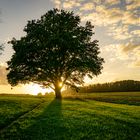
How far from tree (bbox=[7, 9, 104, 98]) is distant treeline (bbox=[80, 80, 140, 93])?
80.1 meters

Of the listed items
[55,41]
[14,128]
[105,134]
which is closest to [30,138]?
[14,128]

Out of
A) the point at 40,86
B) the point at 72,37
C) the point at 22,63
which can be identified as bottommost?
the point at 40,86

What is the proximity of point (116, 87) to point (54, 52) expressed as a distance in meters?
94.5

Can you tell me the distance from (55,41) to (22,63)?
11.4 metres

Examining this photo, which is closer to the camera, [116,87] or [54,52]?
[54,52]

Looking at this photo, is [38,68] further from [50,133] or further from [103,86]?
[103,86]

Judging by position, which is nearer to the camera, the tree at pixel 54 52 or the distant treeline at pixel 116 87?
the tree at pixel 54 52

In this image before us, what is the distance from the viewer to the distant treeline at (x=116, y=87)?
489 feet

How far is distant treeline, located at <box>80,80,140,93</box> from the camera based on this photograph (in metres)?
149

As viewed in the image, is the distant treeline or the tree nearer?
the tree

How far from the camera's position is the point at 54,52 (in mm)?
67125

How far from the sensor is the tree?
66938 mm

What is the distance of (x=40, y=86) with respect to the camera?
76125mm

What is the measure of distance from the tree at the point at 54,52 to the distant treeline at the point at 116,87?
80109mm
